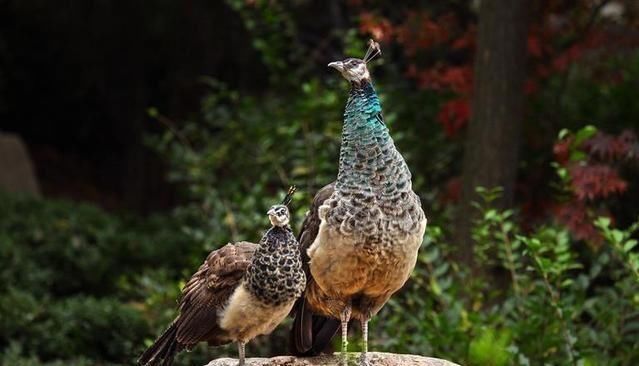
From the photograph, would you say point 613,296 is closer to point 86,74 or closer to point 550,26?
point 550,26

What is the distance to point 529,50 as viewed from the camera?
Result: 7.50 metres

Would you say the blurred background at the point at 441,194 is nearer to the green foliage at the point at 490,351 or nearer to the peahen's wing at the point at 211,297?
the green foliage at the point at 490,351

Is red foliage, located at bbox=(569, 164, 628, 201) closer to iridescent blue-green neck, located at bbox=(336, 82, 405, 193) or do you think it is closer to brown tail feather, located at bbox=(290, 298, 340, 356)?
brown tail feather, located at bbox=(290, 298, 340, 356)

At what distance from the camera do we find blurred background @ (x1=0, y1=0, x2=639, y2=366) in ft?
18.9

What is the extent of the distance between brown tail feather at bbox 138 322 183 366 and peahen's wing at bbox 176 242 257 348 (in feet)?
0.22

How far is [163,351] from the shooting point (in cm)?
456

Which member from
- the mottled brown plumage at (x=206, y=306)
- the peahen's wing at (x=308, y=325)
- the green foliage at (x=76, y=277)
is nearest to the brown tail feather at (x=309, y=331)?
the peahen's wing at (x=308, y=325)

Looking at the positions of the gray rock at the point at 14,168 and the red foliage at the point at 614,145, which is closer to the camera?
the red foliage at the point at 614,145

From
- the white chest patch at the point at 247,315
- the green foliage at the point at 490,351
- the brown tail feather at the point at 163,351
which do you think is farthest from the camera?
the green foliage at the point at 490,351

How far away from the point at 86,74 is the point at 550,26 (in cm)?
683

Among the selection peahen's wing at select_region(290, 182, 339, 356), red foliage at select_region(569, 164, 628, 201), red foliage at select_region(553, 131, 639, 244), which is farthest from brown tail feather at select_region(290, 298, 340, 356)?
red foliage at select_region(569, 164, 628, 201)

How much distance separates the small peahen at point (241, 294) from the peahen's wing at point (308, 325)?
0.43 ft

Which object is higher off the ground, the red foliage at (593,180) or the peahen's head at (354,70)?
the red foliage at (593,180)

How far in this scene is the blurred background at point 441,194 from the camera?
5766 millimetres
